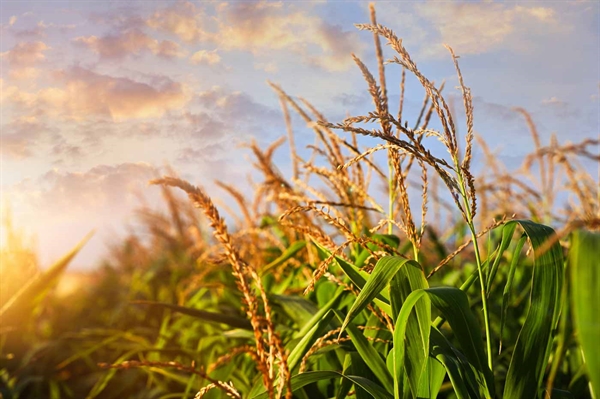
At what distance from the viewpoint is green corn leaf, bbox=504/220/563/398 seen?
873mm

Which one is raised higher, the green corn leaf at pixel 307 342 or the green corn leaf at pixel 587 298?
the green corn leaf at pixel 587 298

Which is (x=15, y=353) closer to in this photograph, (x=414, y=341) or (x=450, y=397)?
(x=450, y=397)

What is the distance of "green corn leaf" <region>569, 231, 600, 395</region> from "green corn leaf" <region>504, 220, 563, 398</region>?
27 centimetres

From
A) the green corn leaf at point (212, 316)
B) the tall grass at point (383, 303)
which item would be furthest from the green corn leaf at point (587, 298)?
the green corn leaf at point (212, 316)

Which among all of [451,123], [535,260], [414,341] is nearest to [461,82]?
[451,123]

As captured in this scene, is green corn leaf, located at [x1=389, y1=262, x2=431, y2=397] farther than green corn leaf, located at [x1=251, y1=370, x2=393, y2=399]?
No

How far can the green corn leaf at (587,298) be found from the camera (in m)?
0.57

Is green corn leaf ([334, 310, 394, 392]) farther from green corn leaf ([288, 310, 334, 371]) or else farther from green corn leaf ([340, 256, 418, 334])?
green corn leaf ([340, 256, 418, 334])

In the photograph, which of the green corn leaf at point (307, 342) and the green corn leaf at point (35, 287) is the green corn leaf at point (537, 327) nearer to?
the green corn leaf at point (307, 342)

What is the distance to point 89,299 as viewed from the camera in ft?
14.4

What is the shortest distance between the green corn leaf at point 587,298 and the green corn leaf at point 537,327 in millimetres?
265

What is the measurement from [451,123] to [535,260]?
0.75ft

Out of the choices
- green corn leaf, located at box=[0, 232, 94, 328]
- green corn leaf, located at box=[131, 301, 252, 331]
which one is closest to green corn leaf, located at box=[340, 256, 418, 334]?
green corn leaf, located at box=[131, 301, 252, 331]

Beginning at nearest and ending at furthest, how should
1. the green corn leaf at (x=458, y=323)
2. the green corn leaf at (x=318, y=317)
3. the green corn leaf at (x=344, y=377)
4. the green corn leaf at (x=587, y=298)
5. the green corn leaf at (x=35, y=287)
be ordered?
the green corn leaf at (x=587, y=298), the green corn leaf at (x=458, y=323), the green corn leaf at (x=344, y=377), the green corn leaf at (x=318, y=317), the green corn leaf at (x=35, y=287)
